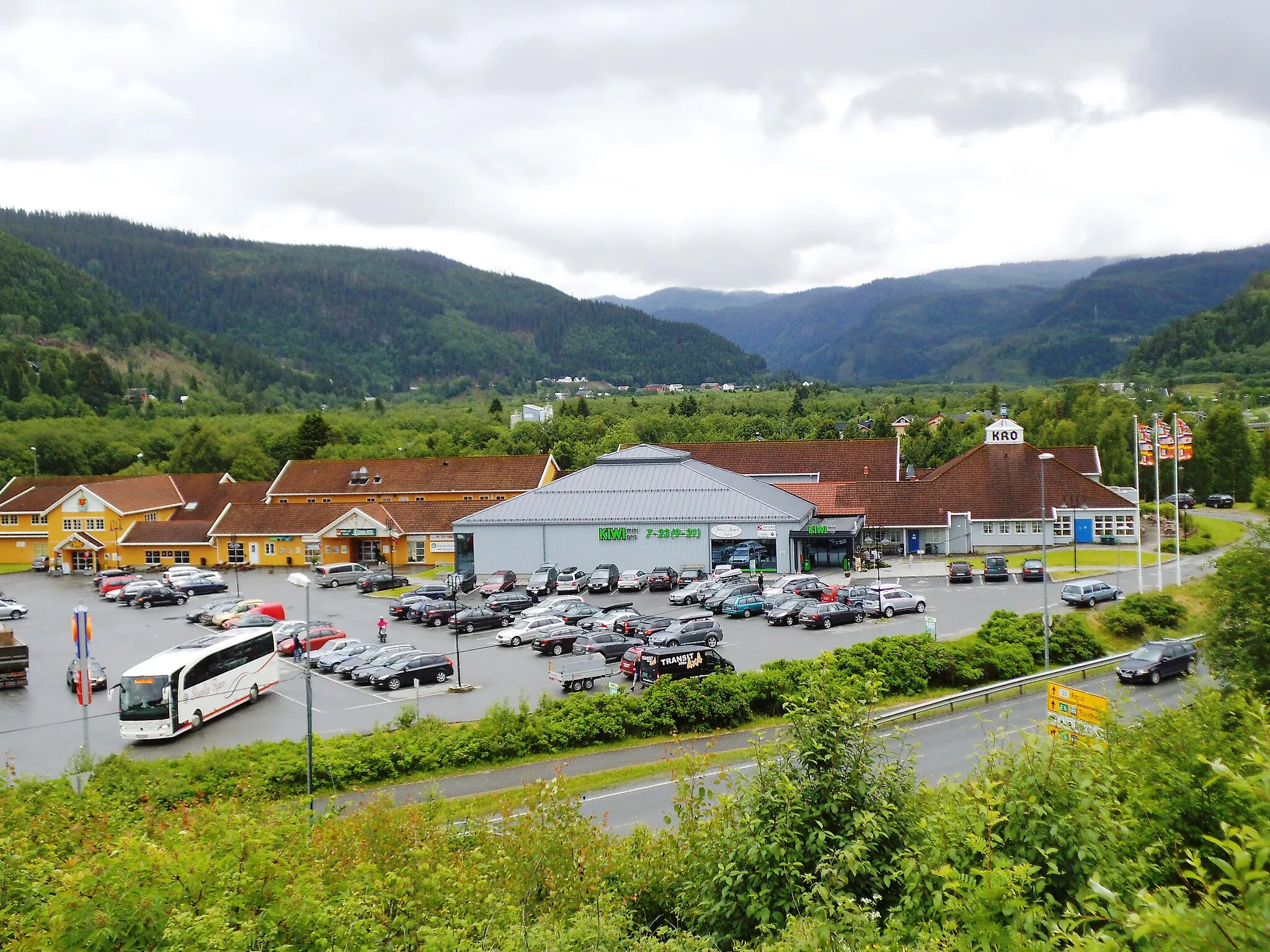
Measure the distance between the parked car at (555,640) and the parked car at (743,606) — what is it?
817 centimetres

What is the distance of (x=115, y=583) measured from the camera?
54938 millimetres

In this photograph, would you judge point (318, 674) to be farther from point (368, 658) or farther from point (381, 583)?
point (381, 583)

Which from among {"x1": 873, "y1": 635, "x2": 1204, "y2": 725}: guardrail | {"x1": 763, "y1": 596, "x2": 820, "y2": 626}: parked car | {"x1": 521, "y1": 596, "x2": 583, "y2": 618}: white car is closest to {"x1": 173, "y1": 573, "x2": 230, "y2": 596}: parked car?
{"x1": 521, "y1": 596, "x2": 583, "y2": 618}: white car

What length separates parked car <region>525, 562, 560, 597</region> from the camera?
49031 mm

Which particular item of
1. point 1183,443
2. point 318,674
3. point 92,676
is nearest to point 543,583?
point 318,674

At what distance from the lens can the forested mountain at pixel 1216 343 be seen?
166 m

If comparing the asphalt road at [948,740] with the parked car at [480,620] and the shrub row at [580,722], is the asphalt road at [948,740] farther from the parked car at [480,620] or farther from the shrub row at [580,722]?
the parked car at [480,620]

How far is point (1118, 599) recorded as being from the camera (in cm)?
4019

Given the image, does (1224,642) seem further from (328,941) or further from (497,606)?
(497,606)

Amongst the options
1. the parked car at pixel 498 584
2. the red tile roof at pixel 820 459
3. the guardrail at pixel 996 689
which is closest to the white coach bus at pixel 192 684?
the parked car at pixel 498 584

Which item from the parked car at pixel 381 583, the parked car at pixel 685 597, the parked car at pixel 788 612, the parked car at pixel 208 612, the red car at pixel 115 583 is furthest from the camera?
the red car at pixel 115 583

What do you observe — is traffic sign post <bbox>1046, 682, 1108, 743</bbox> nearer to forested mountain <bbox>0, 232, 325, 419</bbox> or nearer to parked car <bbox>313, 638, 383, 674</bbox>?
parked car <bbox>313, 638, 383, 674</bbox>

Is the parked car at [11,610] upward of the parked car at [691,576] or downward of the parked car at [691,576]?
downward

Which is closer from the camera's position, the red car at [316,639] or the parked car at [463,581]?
the red car at [316,639]
